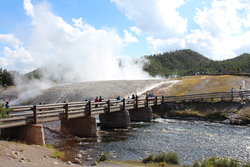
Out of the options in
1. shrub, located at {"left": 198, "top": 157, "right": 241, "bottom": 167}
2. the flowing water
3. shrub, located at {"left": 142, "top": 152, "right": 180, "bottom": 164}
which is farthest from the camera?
the flowing water

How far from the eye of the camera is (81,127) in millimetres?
30312

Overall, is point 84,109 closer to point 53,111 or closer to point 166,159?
point 53,111

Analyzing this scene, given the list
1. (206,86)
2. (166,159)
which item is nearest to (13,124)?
(166,159)

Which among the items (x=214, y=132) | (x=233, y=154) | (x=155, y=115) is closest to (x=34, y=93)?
(x=155, y=115)

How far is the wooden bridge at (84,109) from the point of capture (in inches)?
839

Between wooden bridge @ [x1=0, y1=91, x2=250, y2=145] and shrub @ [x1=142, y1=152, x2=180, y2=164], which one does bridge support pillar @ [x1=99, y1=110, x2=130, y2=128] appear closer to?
wooden bridge @ [x1=0, y1=91, x2=250, y2=145]

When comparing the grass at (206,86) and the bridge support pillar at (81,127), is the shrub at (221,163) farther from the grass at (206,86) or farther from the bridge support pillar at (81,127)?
the grass at (206,86)

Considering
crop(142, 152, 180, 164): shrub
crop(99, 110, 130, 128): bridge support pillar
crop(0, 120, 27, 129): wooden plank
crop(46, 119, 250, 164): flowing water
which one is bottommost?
crop(46, 119, 250, 164): flowing water

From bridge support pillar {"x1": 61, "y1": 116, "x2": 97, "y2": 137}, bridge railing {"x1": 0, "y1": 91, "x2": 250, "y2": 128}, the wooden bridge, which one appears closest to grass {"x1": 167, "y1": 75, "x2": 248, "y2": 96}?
the wooden bridge

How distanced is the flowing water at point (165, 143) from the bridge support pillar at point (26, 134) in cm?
239

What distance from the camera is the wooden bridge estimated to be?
69.9ft

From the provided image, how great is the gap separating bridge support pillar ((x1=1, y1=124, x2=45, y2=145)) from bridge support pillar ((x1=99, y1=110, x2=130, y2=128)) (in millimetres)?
16396

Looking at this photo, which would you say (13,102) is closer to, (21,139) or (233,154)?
(21,139)

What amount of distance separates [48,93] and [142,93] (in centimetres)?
2525
